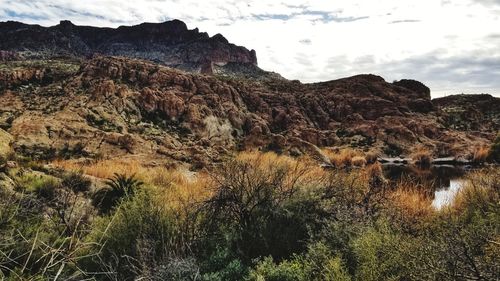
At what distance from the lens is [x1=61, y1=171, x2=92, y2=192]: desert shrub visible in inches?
489

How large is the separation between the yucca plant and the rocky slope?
7.73 meters

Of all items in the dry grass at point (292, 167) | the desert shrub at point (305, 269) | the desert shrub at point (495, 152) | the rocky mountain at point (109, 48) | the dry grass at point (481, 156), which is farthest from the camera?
the rocky mountain at point (109, 48)

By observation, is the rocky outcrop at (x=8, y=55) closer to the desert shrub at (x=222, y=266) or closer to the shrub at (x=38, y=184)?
the shrub at (x=38, y=184)

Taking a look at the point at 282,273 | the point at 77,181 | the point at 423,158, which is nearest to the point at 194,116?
the point at 423,158

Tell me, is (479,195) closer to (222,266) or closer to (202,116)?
(222,266)

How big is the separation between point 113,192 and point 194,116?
1102 inches

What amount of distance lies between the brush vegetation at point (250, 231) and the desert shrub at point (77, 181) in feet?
0.73

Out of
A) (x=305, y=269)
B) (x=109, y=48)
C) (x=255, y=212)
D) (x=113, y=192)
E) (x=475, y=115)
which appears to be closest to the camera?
(x=305, y=269)

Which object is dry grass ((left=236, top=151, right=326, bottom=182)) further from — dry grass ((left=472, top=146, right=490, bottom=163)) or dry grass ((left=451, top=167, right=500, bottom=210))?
dry grass ((left=472, top=146, right=490, bottom=163))

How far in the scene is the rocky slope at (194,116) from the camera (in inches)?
→ 993

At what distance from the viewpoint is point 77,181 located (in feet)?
41.4

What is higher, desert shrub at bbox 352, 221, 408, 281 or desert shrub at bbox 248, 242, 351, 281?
desert shrub at bbox 352, 221, 408, 281

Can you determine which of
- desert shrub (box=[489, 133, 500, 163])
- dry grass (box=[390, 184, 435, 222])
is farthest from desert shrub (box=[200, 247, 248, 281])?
desert shrub (box=[489, 133, 500, 163])

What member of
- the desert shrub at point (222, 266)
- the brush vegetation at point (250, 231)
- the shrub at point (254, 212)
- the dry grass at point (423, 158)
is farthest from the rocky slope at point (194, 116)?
the desert shrub at point (222, 266)
